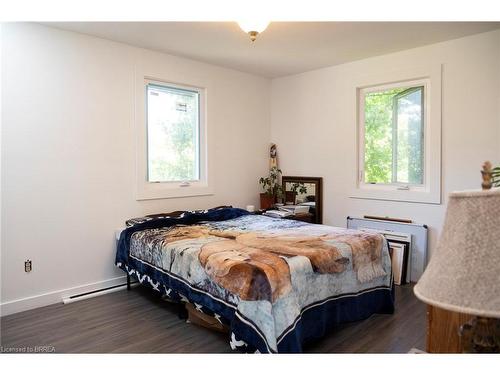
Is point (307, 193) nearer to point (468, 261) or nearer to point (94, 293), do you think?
point (94, 293)

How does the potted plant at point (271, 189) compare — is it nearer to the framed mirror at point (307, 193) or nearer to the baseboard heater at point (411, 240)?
the framed mirror at point (307, 193)

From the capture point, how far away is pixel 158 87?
3867 mm

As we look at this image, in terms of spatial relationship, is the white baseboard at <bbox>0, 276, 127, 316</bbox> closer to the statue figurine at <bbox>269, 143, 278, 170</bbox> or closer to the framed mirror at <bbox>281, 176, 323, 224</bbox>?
the framed mirror at <bbox>281, 176, 323, 224</bbox>

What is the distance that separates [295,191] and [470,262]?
3953mm

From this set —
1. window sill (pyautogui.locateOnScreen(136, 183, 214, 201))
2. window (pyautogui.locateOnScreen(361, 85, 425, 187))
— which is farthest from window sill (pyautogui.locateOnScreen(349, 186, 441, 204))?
window sill (pyautogui.locateOnScreen(136, 183, 214, 201))

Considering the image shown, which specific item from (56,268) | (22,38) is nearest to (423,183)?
(56,268)

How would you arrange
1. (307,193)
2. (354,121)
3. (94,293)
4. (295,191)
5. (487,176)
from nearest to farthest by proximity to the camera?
1. (487,176)
2. (94,293)
3. (354,121)
4. (307,193)
5. (295,191)

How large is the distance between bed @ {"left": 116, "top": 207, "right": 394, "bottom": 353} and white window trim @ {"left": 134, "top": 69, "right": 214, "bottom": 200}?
483 millimetres

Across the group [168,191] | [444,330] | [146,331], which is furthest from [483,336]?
[168,191]

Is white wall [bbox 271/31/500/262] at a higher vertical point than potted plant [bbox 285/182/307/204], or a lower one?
higher

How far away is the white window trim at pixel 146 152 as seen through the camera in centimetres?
365

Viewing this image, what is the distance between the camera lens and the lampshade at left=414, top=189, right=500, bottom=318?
0.76 meters

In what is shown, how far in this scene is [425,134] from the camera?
3.70 m

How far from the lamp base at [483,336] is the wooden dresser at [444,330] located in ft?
1.41
